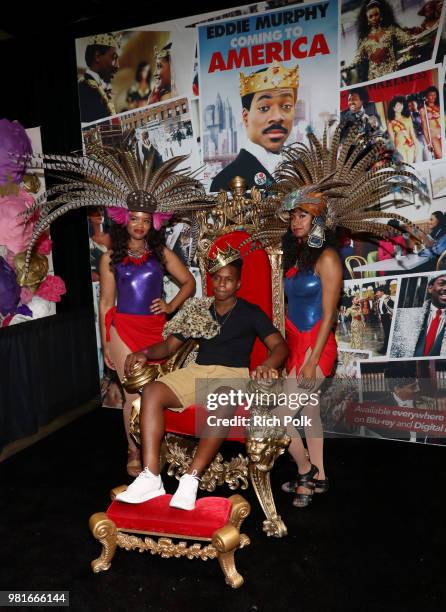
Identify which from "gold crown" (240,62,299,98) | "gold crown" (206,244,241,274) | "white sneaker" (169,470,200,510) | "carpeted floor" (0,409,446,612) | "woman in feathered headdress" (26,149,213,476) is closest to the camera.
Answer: "carpeted floor" (0,409,446,612)

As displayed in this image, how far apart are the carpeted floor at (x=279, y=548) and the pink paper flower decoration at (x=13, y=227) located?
1.86m

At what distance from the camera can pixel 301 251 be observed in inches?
136

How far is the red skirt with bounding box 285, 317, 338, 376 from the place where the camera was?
3.38 m

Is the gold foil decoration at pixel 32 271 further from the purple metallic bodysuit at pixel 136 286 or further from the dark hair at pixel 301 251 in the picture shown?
the dark hair at pixel 301 251

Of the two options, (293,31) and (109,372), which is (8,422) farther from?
(293,31)

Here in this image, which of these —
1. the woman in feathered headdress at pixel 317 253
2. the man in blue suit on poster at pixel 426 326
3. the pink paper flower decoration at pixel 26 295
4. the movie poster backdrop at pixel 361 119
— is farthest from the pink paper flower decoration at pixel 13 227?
the man in blue suit on poster at pixel 426 326

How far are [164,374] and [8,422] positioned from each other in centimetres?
160

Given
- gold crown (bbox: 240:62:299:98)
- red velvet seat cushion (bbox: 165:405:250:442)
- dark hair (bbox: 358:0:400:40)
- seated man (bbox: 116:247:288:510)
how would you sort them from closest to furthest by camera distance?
seated man (bbox: 116:247:288:510) → red velvet seat cushion (bbox: 165:405:250:442) → dark hair (bbox: 358:0:400:40) → gold crown (bbox: 240:62:299:98)

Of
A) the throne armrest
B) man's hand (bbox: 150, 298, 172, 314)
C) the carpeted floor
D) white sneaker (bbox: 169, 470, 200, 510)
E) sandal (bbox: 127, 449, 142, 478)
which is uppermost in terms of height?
man's hand (bbox: 150, 298, 172, 314)

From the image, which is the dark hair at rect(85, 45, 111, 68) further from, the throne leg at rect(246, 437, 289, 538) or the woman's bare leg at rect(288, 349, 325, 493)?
the throne leg at rect(246, 437, 289, 538)

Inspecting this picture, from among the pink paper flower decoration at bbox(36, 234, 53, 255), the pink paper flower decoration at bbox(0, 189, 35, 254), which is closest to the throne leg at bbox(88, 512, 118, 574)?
the pink paper flower decoration at bbox(0, 189, 35, 254)

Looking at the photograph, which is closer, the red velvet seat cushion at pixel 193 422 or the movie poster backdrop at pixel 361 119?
the red velvet seat cushion at pixel 193 422

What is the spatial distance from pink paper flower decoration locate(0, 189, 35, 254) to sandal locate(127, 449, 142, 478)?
2124 millimetres

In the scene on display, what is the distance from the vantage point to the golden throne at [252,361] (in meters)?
3.01
